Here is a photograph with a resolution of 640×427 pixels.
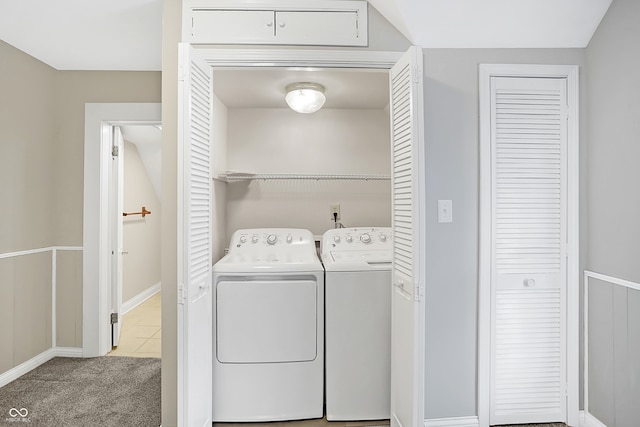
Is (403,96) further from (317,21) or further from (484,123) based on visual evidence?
(317,21)

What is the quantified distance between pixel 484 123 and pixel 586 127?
564 mm

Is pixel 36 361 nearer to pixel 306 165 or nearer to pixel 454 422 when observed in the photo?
pixel 306 165

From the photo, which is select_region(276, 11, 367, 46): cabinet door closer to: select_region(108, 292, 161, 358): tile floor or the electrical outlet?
the electrical outlet

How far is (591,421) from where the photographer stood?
1995 millimetres

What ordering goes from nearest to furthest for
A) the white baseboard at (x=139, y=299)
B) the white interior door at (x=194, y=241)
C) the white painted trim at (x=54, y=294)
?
the white interior door at (x=194, y=241) < the white painted trim at (x=54, y=294) < the white baseboard at (x=139, y=299)

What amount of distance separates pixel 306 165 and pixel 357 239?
0.96m

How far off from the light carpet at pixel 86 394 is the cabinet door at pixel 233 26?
217cm

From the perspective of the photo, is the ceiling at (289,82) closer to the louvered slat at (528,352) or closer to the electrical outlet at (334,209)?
the electrical outlet at (334,209)

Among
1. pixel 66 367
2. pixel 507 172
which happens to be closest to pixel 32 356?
pixel 66 367

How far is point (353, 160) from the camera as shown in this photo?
11.0ft

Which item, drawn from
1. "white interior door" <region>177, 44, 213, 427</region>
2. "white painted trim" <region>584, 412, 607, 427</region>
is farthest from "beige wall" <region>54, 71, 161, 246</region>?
"white painted trim" <region>584, 412, 607, 427</region>

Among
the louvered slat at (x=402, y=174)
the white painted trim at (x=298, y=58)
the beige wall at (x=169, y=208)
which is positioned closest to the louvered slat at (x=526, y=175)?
the louvered slat at (x=402, y=174)

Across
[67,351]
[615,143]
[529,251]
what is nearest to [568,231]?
[529,251]

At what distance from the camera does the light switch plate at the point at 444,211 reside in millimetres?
1981
